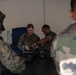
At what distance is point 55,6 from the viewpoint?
5844 millimetres

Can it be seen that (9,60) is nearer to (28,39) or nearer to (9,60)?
(9,60)

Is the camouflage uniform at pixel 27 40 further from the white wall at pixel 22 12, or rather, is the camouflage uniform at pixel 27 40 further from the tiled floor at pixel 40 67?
the white wall at pixel 22 12

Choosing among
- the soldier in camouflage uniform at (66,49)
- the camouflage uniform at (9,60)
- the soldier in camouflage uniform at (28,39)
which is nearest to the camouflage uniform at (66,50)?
the soldier in camouflage uniform at (66,49)

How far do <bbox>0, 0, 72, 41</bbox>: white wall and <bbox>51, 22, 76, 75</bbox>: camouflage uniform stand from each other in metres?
5.02

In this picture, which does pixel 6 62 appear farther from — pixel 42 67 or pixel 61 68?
pixel 42 67

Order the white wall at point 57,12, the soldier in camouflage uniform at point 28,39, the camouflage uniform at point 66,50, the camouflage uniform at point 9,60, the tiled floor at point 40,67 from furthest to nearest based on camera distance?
the white wall at point 57,12 < the soldier in camouflage uniform at point 28,39 < the tiled floor at point 40,67 < the camouflage uniform at point 9,60 < the camouflage uniform at point 66,50

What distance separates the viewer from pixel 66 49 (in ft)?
2.62

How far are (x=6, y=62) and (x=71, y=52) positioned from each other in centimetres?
102

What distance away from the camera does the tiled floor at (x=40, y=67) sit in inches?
116

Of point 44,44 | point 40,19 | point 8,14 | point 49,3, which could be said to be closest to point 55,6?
point 49,3

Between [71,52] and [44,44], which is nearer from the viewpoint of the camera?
[71,52]

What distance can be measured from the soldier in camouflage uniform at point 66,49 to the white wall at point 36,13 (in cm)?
501

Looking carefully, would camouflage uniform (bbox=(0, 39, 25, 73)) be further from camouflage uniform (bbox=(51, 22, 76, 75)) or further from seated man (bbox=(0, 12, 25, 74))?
camouflage uniform (bbox=(51, 22, 76, 75))

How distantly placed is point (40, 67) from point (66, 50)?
2.48 metres
